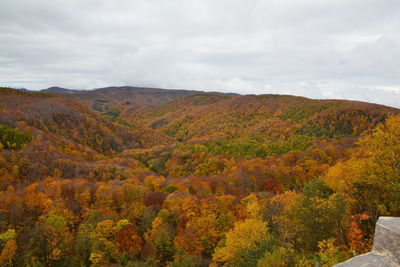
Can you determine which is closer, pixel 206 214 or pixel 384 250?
pixel 384 250

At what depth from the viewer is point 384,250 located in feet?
29.8

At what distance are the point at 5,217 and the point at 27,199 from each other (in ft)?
24.1

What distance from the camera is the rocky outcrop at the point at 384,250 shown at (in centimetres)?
Result: 868

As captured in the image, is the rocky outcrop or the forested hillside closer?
the rocky outcrop

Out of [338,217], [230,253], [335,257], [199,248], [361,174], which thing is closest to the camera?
[335,257]

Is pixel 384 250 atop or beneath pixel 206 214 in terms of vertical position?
atop

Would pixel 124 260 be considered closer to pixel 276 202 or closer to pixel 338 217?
pixel 276 202

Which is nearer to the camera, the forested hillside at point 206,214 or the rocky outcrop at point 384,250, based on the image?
the rocky outcrop at point 384,250

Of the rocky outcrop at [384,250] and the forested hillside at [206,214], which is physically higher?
the rocky outcrop at [384,250]

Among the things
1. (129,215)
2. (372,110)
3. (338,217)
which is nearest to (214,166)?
(129,215)

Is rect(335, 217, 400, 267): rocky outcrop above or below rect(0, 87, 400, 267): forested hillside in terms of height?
above

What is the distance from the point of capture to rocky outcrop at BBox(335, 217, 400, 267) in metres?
8.68

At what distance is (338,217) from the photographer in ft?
66.3

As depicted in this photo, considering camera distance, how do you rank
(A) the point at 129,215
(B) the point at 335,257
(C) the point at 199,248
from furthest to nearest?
1. (A) the point at 129,215
2. (C) the point at 199,248
3. (B) the point at 335,257
